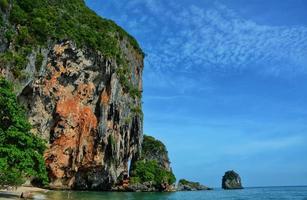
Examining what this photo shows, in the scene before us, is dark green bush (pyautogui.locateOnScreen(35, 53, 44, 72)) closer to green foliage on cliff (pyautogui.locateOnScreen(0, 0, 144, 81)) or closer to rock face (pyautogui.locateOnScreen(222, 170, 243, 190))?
green foliage on cliff (pyautogui.locateOnScreen(0, 0, 144, 81))

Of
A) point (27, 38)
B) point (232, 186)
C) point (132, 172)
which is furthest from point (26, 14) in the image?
point (232, 186)

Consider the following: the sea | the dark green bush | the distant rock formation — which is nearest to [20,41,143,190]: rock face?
the dark green bush

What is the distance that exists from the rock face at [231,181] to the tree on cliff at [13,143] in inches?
5035

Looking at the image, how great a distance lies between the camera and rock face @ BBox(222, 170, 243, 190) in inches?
5723

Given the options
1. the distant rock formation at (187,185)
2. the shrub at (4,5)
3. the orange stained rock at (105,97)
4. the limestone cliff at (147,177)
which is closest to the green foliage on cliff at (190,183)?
the distant rock formation at (187,185)

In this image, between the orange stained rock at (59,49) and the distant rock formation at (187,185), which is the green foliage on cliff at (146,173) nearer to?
the orange stained rock at (59,49)

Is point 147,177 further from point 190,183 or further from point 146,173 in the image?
point 190,183

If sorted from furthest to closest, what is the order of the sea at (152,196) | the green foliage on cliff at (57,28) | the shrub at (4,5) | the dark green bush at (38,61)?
the dark green bush at (38,61), the green foliage on cliff at (57,28), the shrub at (4,5), the sea at (152,196)

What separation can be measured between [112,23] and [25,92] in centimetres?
2448

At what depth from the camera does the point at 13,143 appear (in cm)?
2462

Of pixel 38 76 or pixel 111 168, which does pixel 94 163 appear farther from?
pixel 38 76

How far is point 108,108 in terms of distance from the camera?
52.8 metres

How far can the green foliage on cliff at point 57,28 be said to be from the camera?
127 ft

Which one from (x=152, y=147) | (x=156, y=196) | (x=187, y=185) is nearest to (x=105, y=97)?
(x=156, y=196)
